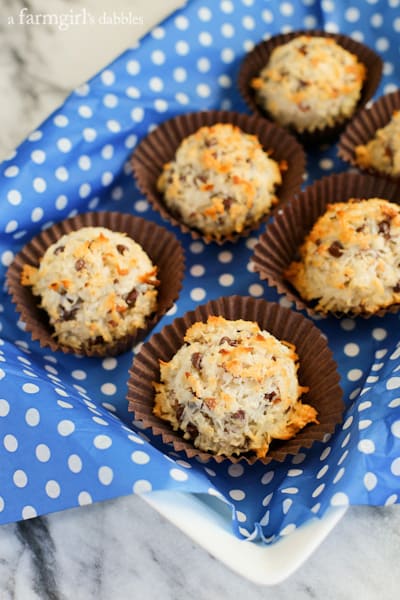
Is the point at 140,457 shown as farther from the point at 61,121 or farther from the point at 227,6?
the point at 227,6

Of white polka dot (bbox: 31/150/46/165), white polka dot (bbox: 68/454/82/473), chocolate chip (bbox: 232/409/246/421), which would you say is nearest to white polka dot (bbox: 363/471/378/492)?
chocolate chip (bbox: 232/409/246/421)

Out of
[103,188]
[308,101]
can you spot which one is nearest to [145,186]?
[103,188]

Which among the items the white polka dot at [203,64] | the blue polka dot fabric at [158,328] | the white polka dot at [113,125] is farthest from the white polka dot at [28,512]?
the white polka dot at [203,64]

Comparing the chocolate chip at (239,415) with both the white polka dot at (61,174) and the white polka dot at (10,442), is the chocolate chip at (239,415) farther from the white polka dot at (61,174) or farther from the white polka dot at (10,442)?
the white polka dot at (61,174)

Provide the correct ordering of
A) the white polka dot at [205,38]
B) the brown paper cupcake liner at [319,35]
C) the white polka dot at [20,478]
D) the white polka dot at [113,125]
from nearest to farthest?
the white polka dot at [20,478]
the white polka dot at [113,125]
the brown paper cupcake liner at [319,35]
the white polka dot at [205,38]

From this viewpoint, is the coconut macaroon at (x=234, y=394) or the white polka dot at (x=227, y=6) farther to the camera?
the white polka dot at (x=227, y=6)

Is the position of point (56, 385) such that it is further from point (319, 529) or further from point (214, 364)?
point (319, 529)

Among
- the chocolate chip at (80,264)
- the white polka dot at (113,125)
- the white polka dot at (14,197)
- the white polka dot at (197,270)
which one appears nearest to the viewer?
the chocolate chip at (80,264)

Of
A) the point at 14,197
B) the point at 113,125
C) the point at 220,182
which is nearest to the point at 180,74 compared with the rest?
the point at 113,125
